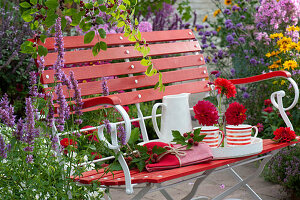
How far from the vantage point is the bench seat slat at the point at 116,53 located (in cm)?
232

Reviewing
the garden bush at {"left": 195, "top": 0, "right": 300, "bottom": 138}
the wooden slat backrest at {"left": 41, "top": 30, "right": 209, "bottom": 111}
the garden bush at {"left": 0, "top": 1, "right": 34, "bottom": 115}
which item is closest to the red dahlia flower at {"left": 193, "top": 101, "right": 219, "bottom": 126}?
the wooden slat backrest at {"left": 41, "top": 30, "right": 209, "bottom": 111}

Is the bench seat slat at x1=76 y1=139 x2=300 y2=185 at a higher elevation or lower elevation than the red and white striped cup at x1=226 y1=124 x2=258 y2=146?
lower

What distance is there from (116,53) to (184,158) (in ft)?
→ 2.92

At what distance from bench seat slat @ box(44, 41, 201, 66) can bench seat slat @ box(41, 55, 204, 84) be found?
44 millimetres

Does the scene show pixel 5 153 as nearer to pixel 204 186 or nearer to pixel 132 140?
pixel 132 140

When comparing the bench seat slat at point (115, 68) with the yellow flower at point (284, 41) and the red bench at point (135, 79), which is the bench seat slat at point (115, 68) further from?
the yellow flower at point (284, 41)

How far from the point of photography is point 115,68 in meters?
2.46

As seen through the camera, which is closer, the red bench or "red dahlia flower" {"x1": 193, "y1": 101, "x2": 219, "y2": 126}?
the red bench

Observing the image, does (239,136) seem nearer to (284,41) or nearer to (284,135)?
(284,135)

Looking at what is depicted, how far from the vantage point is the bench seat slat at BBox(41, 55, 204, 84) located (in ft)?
7.20

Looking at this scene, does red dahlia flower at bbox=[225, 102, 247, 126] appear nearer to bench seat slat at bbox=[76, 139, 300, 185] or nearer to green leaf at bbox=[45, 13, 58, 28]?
bench seat slat at bbox=[76, 139, 300, 185]

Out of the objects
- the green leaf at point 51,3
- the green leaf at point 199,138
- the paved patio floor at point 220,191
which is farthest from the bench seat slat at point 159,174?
the paved patio floor at point 220,191

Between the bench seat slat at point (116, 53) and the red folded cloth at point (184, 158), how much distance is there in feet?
2.40

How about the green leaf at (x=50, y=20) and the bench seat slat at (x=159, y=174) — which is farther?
the green leaf at (x=50, y=20)
